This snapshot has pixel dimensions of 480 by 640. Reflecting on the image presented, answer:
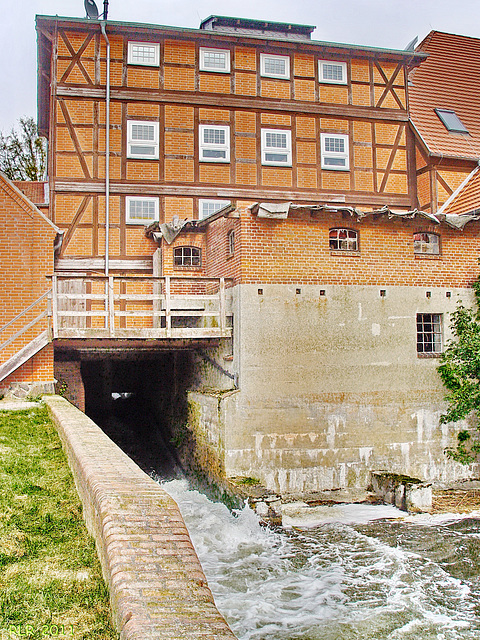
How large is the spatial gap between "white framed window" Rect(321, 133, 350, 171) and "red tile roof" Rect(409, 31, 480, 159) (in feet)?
8.72

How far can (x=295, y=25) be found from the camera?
Result: 21500mm

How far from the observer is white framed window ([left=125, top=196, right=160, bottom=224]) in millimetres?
18469

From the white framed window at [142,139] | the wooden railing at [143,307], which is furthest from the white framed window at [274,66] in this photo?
the wooden railing at [143,307]

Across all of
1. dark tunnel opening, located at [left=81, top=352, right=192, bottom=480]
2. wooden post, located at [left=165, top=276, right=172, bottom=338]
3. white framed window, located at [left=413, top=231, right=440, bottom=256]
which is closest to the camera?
wooden post, located at [left=165, top=276, right=172, bottom=338]

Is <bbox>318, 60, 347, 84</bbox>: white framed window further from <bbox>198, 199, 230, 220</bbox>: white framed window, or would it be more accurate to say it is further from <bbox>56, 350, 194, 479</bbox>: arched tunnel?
<bbox>56, 350, 194, 479</bbox>: arched tunnel

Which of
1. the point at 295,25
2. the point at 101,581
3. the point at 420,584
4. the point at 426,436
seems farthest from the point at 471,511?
the point at 295,25

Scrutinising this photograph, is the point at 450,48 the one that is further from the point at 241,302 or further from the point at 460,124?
the point at 241,302

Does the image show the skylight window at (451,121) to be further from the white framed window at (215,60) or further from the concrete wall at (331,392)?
the concrete wall at (331,392)

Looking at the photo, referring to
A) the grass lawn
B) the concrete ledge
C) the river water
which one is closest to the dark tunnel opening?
the river water

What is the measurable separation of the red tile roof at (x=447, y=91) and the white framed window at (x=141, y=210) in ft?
29.5

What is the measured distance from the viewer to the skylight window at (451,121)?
21.2 metres

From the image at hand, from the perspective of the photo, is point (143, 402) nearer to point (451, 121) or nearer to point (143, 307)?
point (143, 307)

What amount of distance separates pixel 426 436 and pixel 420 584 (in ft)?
17.9

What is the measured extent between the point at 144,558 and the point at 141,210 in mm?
15858
